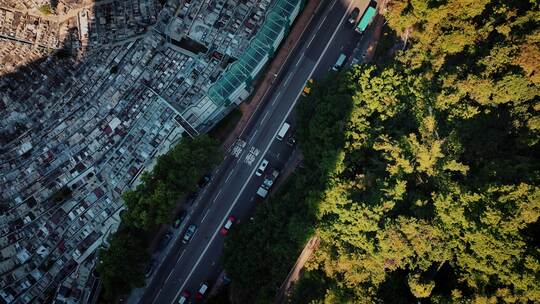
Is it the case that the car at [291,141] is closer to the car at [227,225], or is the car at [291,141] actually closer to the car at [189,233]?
the car at [227,225]

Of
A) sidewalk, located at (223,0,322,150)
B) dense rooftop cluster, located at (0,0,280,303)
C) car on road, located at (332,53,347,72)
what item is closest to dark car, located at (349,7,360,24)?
car on road, located at (332,53,347,72)

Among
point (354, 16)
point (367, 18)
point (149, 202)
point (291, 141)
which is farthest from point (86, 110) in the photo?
point (367, 18)

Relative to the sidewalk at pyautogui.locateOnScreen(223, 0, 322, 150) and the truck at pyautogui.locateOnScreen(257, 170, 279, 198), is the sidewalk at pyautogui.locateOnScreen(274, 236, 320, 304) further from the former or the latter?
the sidewalk at pyautogui.locateOnScreen(223, 0, 322, 150)

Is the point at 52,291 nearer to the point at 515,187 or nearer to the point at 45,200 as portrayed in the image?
the point at 45,200

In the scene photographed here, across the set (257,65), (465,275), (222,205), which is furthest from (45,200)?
(465,275)

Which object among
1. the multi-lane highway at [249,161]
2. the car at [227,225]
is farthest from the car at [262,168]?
the car at [227,225]
